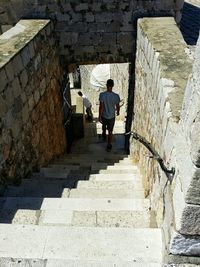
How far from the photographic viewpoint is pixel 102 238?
2377 mm

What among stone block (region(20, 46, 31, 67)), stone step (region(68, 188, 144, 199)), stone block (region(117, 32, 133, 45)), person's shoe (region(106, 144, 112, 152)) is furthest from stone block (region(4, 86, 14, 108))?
person's shoe (region(106, 144, 112, 152))

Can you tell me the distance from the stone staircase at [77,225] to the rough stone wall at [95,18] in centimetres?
251

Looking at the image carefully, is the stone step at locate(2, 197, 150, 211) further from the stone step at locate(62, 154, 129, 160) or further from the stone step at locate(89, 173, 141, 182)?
the stone step at locate(62, 154, 129, 160)

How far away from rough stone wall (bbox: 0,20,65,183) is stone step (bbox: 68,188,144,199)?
0.78 metres

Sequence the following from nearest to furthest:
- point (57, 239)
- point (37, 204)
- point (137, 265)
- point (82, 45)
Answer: point (137, 265) → point (57, 239) → point (37, 204) → point (82, 45)

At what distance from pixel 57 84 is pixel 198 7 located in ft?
18.6

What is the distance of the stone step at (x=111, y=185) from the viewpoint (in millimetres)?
4043

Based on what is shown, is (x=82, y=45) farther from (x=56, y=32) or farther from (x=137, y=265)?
(x=137, y=265)

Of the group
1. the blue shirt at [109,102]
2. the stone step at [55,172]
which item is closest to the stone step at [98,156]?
the blue shirt at [109,102]

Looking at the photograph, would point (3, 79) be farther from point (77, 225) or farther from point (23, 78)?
point (77, 225)

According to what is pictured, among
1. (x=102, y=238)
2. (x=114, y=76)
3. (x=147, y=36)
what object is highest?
(x=147, y=36)

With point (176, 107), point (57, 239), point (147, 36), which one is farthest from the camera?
point (147, 36)

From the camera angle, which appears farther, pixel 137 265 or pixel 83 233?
pixel 83 233

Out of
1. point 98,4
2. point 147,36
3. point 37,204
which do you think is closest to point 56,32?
point 98,4
